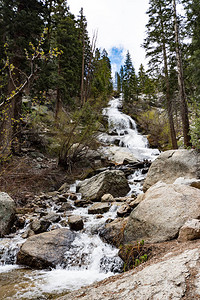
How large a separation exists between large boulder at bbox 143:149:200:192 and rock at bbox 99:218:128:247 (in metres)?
2.85

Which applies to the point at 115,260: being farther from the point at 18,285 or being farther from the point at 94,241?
the point at 18,285

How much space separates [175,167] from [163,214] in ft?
11.6

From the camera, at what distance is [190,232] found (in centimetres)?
268

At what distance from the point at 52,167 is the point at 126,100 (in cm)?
2972

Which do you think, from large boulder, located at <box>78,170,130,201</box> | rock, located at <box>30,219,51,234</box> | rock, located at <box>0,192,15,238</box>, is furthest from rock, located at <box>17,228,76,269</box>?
large boulder, located at <box>78,170,130,201</box>

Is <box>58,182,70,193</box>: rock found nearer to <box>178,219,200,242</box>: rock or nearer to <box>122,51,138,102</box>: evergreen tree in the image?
<box>178,219,200,242</box>: rock

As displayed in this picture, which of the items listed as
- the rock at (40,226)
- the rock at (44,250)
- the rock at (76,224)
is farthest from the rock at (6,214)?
the rock at (76,224)

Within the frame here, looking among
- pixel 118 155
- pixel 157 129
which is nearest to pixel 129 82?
pixel 157 129

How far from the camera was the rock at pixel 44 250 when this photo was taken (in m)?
3.69

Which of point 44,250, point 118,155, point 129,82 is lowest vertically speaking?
point 44,250

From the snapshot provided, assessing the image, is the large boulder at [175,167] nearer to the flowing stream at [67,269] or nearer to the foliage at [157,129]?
the flowing stream at [67,269]

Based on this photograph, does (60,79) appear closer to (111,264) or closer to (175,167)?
(175,167)

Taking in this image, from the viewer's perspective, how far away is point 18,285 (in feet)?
10.0

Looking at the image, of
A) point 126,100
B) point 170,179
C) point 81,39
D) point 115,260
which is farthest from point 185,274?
point 126,100
